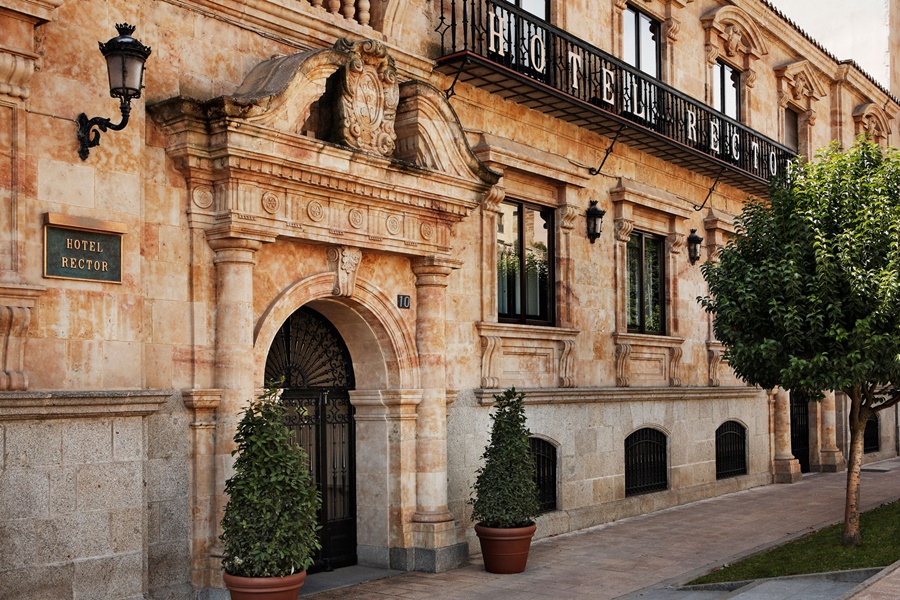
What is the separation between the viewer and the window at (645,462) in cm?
1614

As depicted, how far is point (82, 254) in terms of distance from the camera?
8398 millimetres

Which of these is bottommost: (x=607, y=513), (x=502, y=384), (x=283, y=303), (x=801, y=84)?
(x=607, y=513)

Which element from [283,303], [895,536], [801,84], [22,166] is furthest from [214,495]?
[801,84]

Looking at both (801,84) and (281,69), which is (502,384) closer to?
(281,69)

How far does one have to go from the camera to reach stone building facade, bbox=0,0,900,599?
8.19 metres

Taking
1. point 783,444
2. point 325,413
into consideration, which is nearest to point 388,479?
point 325,413

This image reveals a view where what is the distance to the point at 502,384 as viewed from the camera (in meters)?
13.4

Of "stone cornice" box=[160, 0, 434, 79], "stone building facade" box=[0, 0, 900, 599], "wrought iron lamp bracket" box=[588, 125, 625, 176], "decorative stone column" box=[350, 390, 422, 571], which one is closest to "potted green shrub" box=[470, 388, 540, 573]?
"stone building facade" box=[0, 0, 900, 599]

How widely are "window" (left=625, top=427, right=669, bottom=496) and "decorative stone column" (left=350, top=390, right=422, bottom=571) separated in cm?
551

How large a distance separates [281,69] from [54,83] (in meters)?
2.33

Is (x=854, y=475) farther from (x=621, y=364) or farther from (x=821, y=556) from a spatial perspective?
(x=621, y=364)

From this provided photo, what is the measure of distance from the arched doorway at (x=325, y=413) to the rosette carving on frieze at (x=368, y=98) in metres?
2.09

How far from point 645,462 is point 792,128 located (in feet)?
36.3

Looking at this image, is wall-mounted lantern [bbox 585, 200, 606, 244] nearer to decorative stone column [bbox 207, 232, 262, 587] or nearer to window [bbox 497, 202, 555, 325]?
window [bbox 497, 202, 555, 325]
